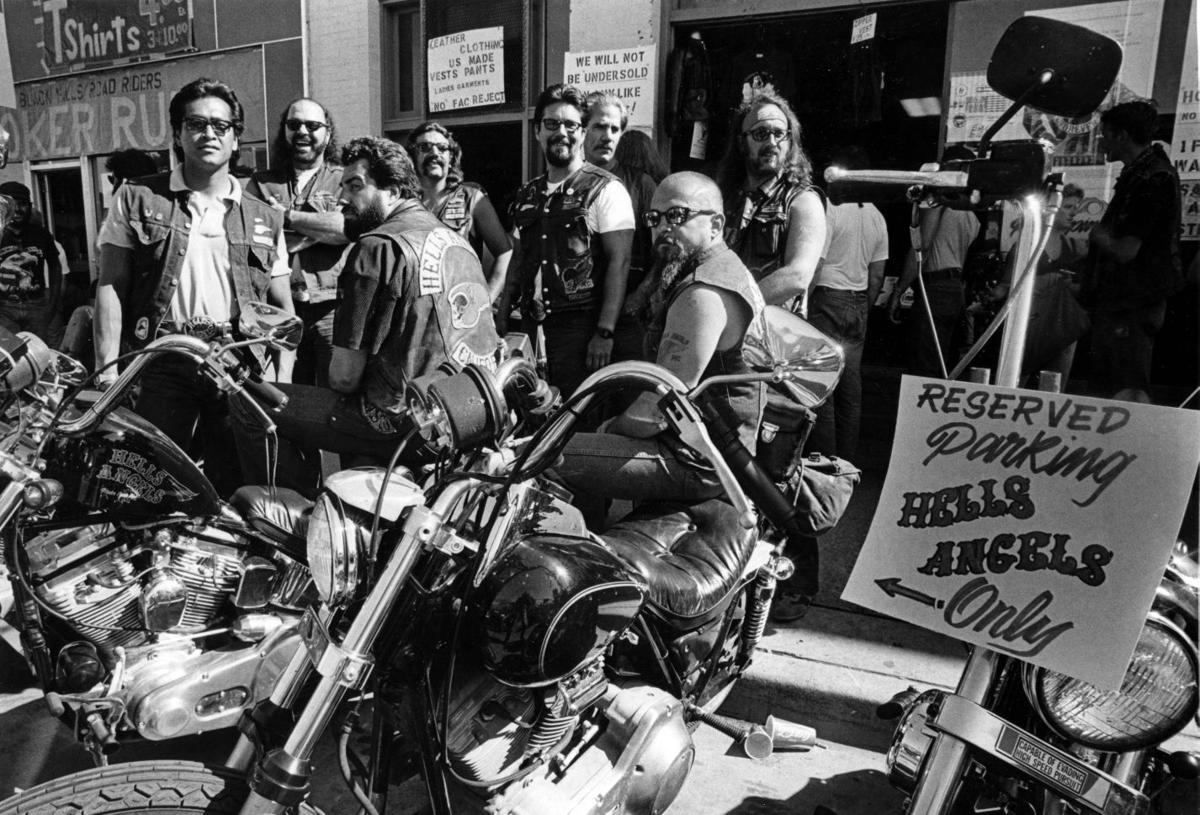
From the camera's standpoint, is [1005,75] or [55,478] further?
[55,478]

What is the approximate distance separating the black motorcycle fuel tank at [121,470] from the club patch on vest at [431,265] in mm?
926

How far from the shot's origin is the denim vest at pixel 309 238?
172 inches

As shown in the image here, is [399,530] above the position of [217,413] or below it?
above

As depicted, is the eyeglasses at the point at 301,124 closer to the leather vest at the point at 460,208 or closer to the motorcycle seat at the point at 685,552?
the leather vest at the point at 460,208

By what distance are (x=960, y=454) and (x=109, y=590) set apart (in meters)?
2.19

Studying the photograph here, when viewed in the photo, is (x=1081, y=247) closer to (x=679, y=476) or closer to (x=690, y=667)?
(x=679, y=476)

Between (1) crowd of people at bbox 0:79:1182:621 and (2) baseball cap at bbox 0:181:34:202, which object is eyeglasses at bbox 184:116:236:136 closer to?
(1) crowd of people at bbox 0:79:1182:621

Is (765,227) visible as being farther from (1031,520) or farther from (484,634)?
(484,634)

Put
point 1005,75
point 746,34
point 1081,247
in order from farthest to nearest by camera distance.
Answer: point 746,34, point 1081,247, point 1005,75

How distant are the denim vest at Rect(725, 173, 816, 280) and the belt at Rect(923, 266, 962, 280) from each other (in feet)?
5.12

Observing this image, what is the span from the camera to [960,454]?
63.7 inches

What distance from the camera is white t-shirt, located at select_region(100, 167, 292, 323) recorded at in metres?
3.43

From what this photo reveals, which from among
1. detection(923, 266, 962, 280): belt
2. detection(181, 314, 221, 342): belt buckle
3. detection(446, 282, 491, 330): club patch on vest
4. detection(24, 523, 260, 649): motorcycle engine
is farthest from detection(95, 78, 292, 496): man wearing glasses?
detection(923, 266, 962, 280): belt

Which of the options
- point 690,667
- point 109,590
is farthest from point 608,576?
point 109,590
